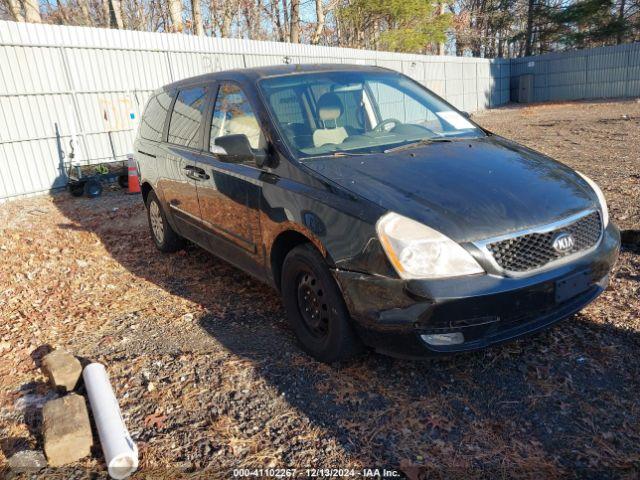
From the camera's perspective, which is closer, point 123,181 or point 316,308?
point 316,308

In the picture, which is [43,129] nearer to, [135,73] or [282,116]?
[135,73]

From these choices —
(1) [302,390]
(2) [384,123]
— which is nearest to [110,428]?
(1) [302,390]

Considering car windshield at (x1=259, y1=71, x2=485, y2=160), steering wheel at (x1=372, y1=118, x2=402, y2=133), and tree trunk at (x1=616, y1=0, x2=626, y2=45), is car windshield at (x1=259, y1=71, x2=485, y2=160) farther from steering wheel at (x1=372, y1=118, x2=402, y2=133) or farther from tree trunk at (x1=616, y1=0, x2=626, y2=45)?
tree trunk at (x1=616, y1=0, x2=626, y2=45)

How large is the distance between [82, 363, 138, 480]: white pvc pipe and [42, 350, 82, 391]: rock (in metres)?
0.15

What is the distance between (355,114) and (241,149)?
951 millimetres

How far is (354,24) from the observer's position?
3319cm

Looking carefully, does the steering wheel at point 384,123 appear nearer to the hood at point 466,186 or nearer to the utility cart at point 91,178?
the hood at point 466,186

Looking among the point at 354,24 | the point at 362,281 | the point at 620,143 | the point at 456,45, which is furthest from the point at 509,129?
the point at 456,45

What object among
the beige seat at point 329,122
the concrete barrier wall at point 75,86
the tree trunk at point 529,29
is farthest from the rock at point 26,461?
the tree trunk at point 529,29

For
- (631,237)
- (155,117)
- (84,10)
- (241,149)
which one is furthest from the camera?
(84,10)

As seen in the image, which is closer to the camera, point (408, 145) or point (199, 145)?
point (408, 145)

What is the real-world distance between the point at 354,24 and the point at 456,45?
12416 millimetres

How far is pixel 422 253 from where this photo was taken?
2.49 m

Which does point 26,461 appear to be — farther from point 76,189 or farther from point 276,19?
point 276,19
